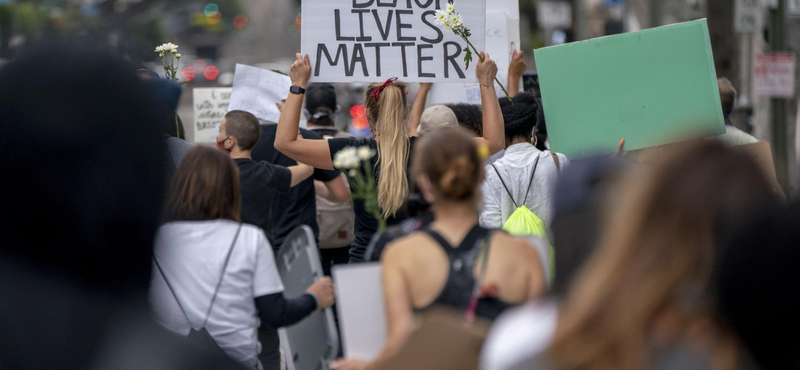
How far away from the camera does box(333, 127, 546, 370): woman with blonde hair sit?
253 centimetres

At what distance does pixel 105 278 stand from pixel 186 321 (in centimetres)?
225

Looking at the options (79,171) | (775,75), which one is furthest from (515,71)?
(775,75)

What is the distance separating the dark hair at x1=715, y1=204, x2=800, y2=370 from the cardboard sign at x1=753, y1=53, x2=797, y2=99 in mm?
11123

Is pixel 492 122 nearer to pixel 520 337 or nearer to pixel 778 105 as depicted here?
pixel 520 337

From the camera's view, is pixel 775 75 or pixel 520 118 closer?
pixel 520 118

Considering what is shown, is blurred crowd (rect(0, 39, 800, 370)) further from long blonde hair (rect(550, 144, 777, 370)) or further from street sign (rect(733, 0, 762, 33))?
street sign (rect(733, 0, 762, 33))

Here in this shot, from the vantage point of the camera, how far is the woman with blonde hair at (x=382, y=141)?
153 inches

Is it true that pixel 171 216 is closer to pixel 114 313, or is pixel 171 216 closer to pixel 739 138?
pixel 114 313

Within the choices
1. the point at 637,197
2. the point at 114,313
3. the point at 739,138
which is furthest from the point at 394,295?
the point at 739,138

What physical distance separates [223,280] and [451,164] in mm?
1250

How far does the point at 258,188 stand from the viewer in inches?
198

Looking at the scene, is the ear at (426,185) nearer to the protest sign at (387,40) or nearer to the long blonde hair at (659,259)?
the long blonde hair at (659,259)

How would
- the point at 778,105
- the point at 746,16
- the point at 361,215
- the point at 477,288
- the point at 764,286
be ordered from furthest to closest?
the point at 746,16 < the point at 778,105 < the point at 361,215 < the point at 477,288 < the point at 764,286

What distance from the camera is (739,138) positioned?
560 cm
